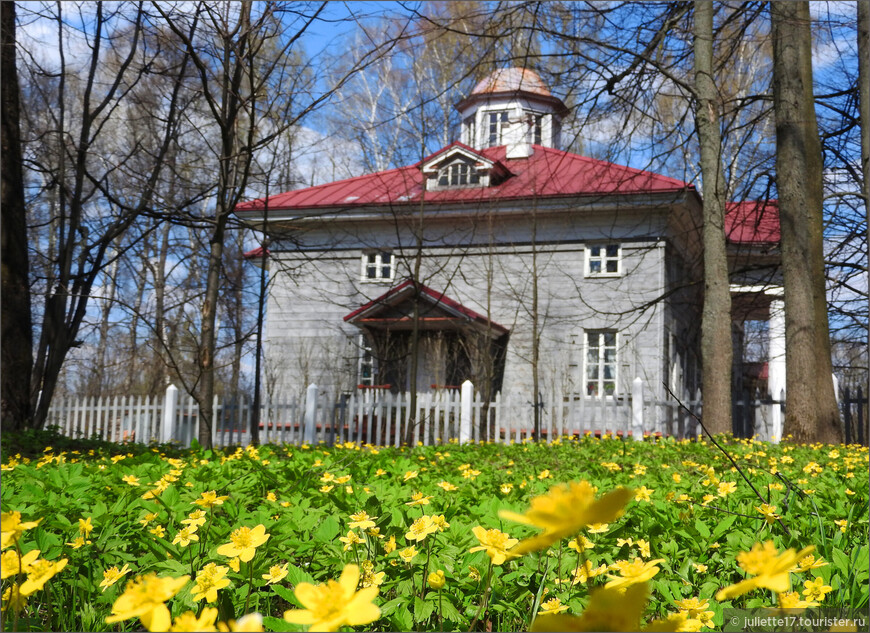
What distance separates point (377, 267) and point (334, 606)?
18.2m

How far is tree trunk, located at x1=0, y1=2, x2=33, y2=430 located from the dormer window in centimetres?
1135

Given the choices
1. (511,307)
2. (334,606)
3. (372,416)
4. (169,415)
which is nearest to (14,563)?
(334,606)

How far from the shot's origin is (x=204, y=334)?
6.41m

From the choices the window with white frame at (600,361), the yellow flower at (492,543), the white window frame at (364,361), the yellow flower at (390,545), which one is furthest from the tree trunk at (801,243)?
the white window frame at (364,361)

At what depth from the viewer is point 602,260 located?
17562mm

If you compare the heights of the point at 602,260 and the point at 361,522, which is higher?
the point at 602,260

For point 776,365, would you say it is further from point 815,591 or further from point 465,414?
point 815,591

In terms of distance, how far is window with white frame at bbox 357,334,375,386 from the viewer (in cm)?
1752

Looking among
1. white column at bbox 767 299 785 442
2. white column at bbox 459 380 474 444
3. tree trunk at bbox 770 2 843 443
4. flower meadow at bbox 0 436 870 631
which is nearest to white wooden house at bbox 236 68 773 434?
white column at bbox 767 299 785 442

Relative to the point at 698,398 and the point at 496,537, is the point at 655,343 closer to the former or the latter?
the point at 698,398

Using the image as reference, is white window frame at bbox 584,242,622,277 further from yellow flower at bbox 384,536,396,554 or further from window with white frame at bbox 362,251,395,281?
yellow flower at bbox 384,536,396,554

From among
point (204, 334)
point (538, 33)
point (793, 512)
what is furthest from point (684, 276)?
point (793, 512)

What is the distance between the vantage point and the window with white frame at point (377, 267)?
18.6m

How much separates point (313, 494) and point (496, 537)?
1676mm
